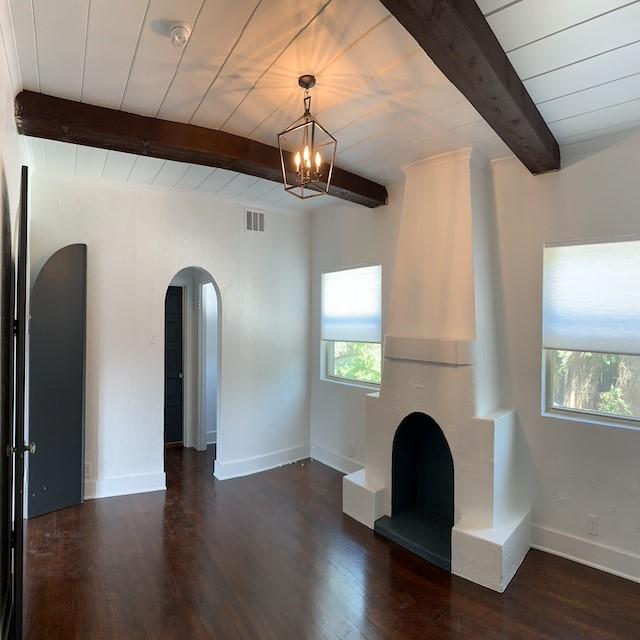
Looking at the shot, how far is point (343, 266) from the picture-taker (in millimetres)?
4520

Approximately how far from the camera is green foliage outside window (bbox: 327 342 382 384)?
4.24 m

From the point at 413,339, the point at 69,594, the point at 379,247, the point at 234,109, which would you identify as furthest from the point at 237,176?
the point at 69,594

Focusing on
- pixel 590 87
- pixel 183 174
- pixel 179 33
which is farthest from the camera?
pixel 183 174

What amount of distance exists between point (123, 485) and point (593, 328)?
399cm

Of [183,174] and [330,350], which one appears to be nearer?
[183,174]

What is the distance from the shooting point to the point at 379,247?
161 inches

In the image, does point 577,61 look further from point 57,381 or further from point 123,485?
point 123,485

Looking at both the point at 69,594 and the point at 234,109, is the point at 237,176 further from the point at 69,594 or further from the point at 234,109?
the point at 69,594

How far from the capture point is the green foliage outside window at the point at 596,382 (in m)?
2.70

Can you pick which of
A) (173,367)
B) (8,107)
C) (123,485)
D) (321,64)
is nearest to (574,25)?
(321,64)

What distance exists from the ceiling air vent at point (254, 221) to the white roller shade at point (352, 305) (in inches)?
35.7

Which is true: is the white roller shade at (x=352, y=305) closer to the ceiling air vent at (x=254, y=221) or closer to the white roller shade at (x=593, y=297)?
the ceiling air vent at (x=254, y=221)

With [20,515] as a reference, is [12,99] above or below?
above

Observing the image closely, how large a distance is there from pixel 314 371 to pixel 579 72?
367cm
